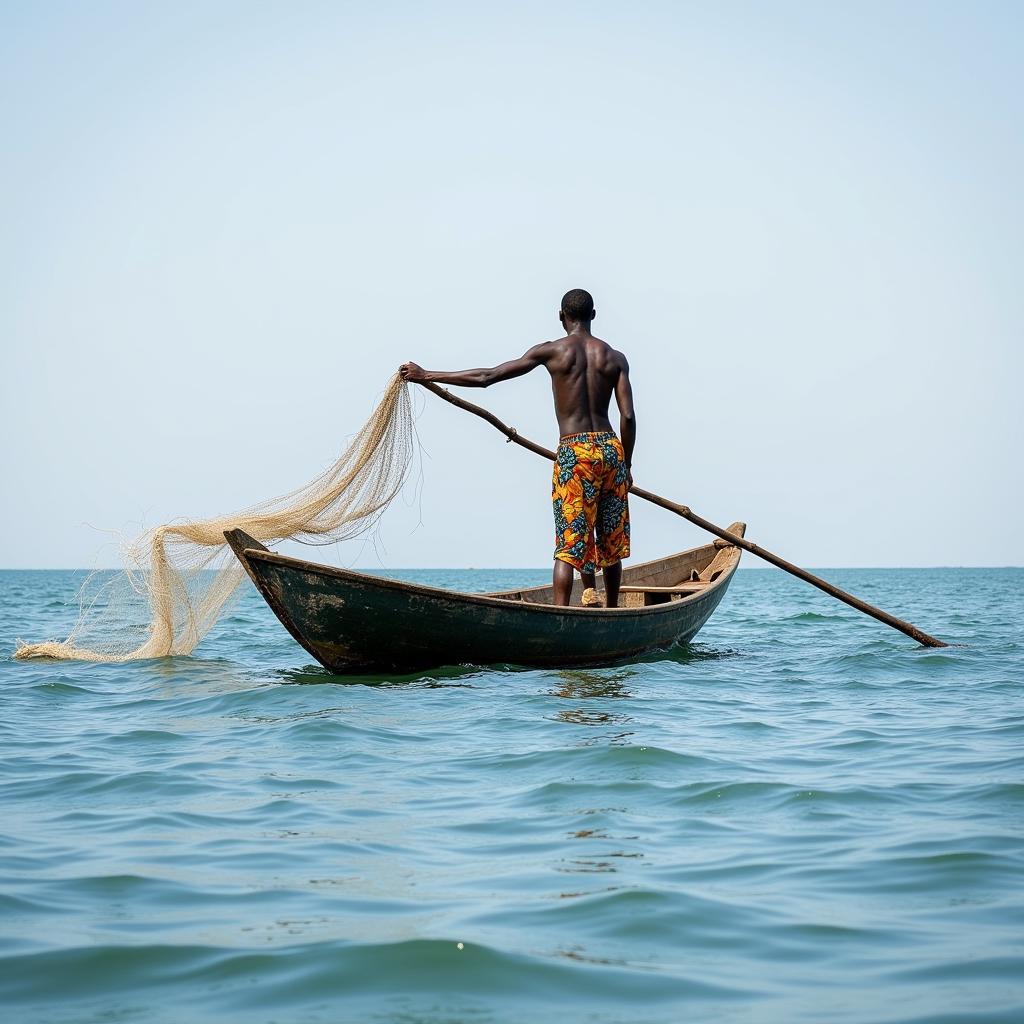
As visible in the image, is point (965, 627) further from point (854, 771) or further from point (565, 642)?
point (854, 771)

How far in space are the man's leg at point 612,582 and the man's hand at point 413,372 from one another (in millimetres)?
1794

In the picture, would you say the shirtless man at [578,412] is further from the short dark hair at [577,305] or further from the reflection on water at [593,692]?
the reflection on water at [593,692]

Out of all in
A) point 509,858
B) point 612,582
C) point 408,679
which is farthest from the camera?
point 612,582

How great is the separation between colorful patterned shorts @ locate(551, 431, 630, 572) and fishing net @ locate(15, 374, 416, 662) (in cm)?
100

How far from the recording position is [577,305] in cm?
755

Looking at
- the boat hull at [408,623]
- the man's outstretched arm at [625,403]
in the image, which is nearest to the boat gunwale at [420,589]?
the boat hull at [408,623]

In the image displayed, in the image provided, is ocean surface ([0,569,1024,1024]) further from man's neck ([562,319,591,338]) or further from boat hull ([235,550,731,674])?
man's neck ([562,319,591,338])

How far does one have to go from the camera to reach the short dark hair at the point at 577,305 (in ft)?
24.8

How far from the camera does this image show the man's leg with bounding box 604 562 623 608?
26.9 feet

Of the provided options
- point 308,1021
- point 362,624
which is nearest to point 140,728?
point 362,624

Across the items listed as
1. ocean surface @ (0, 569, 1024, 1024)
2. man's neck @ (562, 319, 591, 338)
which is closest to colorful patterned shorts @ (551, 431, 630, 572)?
man's neck @ (562, 319, 591, 338)

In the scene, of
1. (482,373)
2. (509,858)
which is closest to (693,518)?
(482,373)

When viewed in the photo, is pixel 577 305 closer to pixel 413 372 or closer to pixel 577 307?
pixel 577 307

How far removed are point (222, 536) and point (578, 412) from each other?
234cm
